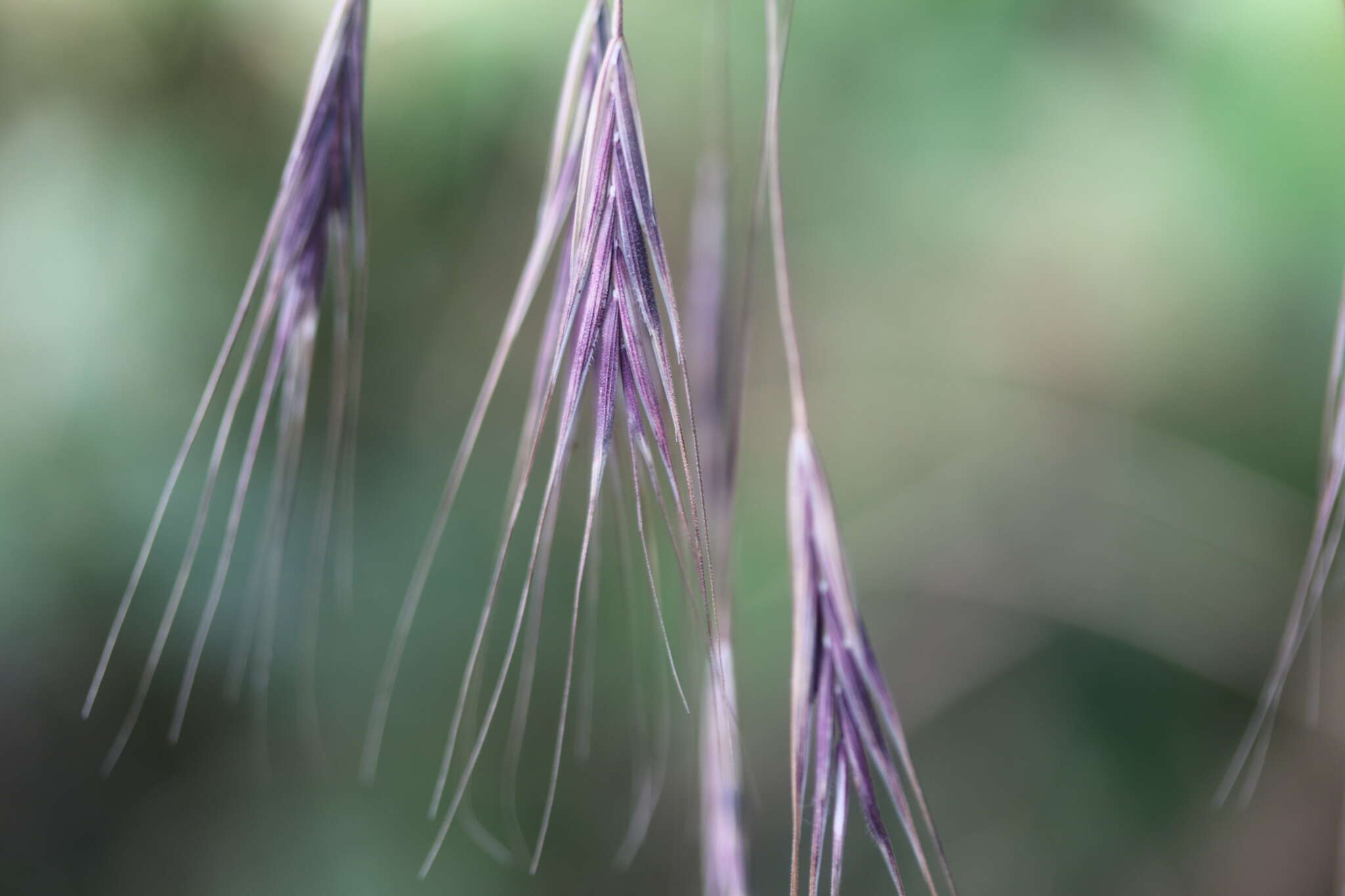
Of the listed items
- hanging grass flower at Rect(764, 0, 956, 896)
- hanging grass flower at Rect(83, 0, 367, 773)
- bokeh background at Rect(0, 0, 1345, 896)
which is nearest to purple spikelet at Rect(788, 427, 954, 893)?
hanging grass flower at Rect(764, 0, 956, 896)

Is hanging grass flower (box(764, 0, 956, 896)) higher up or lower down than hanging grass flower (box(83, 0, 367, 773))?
lower down

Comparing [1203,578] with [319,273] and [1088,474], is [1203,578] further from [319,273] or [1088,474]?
[319,273]

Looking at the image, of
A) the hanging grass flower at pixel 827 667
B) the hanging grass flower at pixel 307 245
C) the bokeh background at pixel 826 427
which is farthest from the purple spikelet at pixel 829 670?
the bokeh background at pixel 826 427

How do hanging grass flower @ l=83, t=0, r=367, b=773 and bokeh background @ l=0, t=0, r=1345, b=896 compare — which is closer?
hanging grass flower @ l=83, t=0, r=367, b=773

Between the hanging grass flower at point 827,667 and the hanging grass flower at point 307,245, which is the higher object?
the hanging grass flower at point 307,245

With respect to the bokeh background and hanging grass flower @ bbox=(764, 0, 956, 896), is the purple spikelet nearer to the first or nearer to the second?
hanging grass flower @ bbox=(764, 0, 956, 896)

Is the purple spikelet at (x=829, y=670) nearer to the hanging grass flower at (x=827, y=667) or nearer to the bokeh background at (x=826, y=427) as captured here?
the hanging grass flower at (x=827, y=667)

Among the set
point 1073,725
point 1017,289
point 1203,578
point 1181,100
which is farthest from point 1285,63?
point 1073,725

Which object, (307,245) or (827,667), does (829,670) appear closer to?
(827,667)

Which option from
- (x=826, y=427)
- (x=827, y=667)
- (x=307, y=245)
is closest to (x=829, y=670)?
(x=827, y=667)
